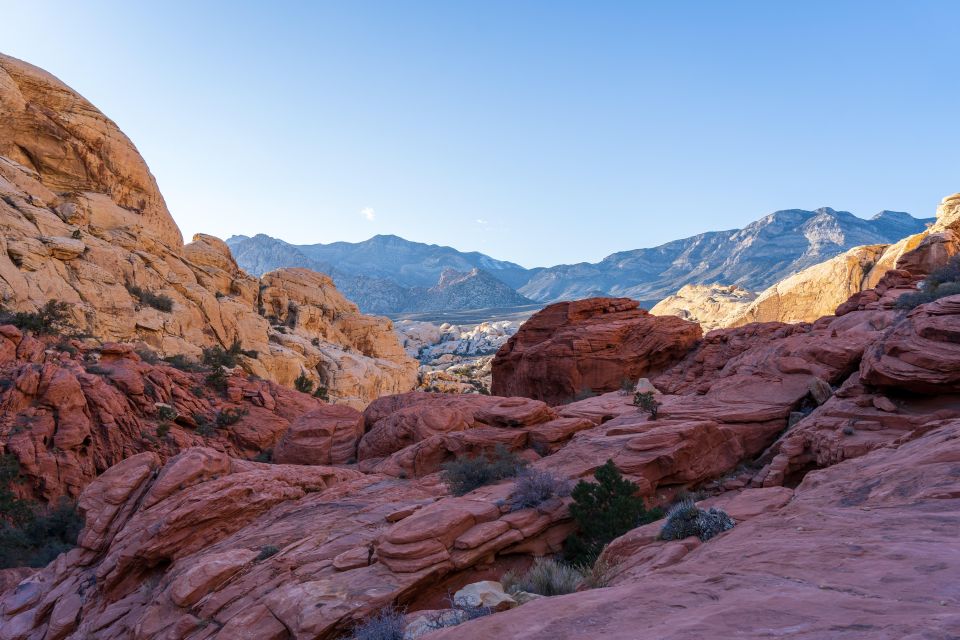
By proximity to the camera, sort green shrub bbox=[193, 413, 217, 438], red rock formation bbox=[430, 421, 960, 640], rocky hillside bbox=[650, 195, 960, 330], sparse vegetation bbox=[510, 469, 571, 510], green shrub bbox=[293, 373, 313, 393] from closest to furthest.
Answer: red rock formation bbox=[430, 421, 960, 640] < sparse vegetation bbox=[510, 469, 571, 510] < green shrub bbox=[193, 413, 217, 438] < green shrub bbox=[293, 373, 313, 393] < rocky hillside bbox=[650, 195, 960, 330]

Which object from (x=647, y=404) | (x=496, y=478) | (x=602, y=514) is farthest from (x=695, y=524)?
(x=647, y=404)

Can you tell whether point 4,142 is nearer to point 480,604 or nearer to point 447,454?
point 447,454

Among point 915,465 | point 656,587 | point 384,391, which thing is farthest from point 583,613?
point 384,391

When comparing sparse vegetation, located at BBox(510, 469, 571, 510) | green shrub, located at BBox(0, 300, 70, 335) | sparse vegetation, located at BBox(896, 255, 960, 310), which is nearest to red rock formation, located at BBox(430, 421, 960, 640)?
sparse vegetation, located at BBox(510, 469, 571, 510)

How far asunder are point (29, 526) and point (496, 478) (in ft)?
46.3

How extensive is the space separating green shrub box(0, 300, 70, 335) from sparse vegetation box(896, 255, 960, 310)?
3153 cm

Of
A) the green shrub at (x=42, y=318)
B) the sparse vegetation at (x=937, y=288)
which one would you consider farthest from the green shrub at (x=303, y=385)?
the sparse vegetation at (x=937, y=288)

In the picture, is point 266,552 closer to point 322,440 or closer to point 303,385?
point 322,440

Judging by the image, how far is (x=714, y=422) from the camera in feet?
42.6

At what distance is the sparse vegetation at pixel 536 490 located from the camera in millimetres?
10258

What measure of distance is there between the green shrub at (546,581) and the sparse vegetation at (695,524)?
57.1 inches

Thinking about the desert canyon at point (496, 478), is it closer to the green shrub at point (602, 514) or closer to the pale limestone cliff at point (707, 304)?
the green shrub at point (602, 514)

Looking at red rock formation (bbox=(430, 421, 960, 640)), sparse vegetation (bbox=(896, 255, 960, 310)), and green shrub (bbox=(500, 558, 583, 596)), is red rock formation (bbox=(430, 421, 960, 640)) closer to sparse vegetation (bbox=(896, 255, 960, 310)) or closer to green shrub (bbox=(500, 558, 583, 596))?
green shrub (bbox=(500, 558, 583, 596))

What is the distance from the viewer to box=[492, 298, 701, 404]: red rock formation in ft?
78.8
